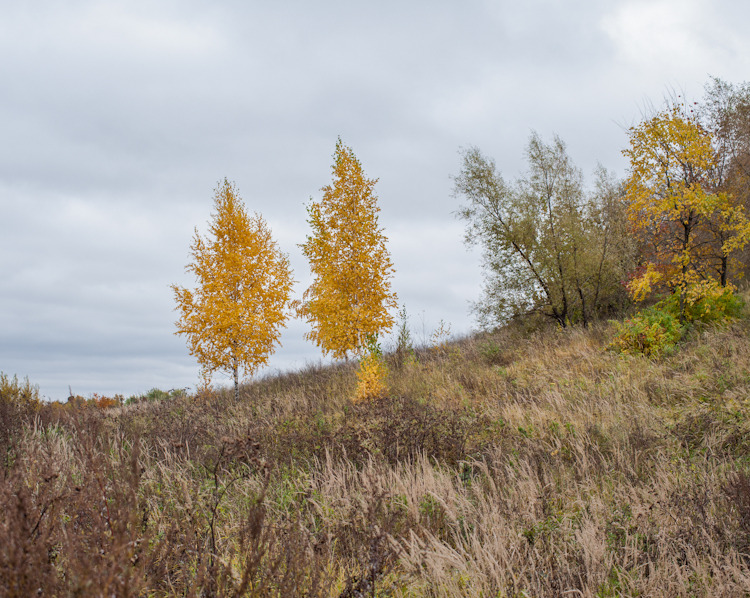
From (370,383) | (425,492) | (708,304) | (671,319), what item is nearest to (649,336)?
(671,319)

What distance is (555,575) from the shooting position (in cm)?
360

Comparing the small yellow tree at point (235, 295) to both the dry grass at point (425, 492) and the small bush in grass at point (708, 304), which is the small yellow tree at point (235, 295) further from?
the small bush in grass at point (708, 304)

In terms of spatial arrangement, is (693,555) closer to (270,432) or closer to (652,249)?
(270,432)

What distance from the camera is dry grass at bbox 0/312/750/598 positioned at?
272cm

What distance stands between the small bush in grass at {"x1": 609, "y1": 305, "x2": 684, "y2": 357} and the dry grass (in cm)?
45

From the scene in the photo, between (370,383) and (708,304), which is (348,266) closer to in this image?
(370,383)

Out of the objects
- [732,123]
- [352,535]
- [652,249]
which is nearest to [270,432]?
[352,535]

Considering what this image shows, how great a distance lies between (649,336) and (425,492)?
28.3 feet

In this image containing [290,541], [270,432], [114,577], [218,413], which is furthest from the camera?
[218,413]

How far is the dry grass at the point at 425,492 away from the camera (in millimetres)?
2719

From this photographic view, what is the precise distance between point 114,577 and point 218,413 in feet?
30.8

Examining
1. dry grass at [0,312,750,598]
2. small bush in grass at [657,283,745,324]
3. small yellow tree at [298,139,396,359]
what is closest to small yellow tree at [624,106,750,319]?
small bush in grass at [657,283,745,324]

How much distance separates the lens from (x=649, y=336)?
11.4 m

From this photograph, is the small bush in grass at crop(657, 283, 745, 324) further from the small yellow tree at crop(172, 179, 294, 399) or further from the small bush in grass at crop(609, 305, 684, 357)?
the small yellow tree at crop(172, 179, 294, 399)
